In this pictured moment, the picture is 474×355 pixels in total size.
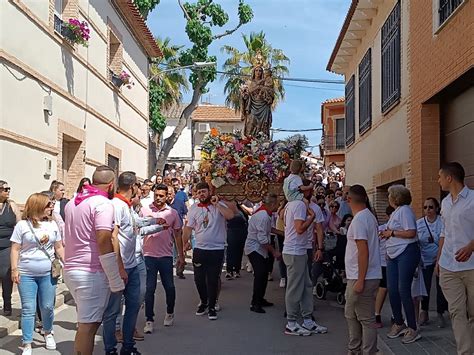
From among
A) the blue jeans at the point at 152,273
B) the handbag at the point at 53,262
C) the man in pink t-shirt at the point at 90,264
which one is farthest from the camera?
the blue jeans at the point at 152,273

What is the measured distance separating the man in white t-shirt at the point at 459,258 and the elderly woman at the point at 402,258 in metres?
1.44

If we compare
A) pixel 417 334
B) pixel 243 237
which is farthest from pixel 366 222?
pixel 243 237

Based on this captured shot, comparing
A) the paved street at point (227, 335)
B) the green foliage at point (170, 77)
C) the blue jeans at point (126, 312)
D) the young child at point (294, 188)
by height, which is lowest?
the paved street at point (227, 335)

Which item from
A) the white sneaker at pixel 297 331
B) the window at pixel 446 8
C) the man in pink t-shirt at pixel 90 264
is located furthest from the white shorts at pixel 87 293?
the window at pixel 446 8

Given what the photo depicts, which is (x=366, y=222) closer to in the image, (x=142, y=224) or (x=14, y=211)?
(x=142, y=224)

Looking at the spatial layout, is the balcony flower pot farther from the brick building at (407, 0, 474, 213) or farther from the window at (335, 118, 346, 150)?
the window at (335, 118, 346, 150)

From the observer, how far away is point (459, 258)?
606 centimetres

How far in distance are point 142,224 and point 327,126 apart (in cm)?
4143

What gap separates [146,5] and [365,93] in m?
14.5

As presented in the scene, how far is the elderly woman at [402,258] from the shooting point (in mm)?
7812

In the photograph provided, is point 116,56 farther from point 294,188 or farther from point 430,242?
point 430,242

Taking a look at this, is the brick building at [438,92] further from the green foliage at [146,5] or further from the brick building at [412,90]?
the green foliage at [146,5]

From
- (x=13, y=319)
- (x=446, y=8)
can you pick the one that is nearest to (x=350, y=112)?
(x=446, y=8)

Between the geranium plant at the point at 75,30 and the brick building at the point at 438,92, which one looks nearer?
the brick building at the point at 438,92
